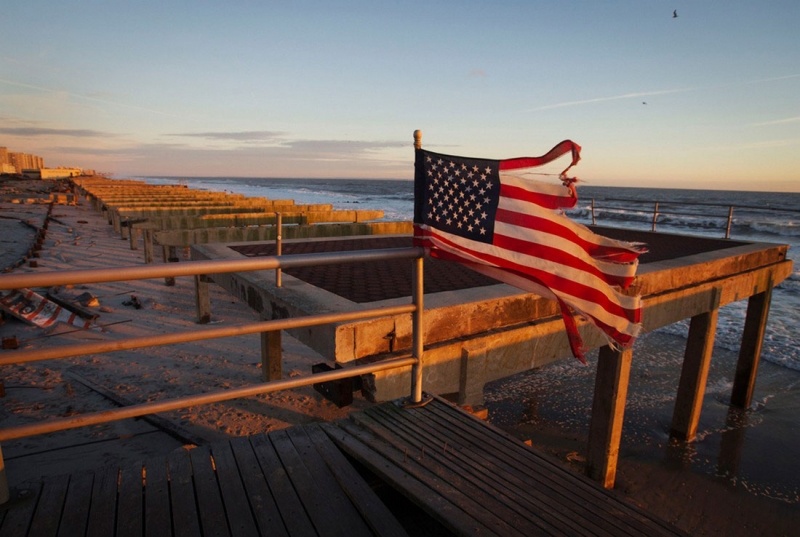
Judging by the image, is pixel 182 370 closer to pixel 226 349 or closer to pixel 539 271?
pixel 226 349

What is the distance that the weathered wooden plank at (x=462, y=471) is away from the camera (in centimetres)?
223

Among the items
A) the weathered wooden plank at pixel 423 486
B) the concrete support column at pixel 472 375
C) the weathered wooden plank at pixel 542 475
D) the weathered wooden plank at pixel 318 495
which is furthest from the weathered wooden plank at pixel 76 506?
the concrete support column at pixel 472 375

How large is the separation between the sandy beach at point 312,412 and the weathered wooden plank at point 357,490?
8.40 feet

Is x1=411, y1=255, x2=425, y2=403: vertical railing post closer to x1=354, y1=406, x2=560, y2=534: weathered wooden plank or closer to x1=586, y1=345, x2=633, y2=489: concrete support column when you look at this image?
x1=354, y1=406, x2=560, y2=534: weathered wooden plank

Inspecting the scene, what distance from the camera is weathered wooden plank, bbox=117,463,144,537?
7.02 feet

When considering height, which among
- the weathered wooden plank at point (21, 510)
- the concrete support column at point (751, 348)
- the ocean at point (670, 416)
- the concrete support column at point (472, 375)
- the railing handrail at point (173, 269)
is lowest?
the ocean at point (670, 416)

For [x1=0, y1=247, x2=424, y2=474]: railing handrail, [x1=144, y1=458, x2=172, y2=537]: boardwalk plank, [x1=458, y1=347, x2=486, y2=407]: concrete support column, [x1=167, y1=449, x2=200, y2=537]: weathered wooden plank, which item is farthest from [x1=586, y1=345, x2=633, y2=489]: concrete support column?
[x1=144, y1=458, x2=172, y2=537]: boardwalk plank

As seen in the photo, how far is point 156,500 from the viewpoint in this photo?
2.35 m

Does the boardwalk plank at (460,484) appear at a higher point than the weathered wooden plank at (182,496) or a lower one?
higher

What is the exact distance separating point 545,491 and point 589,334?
384 cm

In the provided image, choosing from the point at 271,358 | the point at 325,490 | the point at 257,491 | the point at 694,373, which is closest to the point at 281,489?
the point at 257,491

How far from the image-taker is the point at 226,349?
8812 mm

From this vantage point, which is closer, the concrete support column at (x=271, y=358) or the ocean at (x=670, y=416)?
the concrete support column at (x=271, y=358)

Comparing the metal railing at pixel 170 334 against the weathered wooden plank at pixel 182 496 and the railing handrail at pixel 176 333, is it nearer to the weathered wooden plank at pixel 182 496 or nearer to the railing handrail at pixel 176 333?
the railing handrail at pixel 176 333
